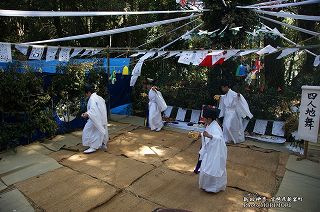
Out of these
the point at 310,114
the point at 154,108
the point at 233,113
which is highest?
the point at 310,114

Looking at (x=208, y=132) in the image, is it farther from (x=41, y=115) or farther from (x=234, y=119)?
(x=41, y=115)

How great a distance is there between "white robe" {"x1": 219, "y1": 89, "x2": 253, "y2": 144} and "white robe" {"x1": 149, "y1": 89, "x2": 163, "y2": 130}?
2.41 m

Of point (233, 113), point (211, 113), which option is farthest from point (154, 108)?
point (211, 113)

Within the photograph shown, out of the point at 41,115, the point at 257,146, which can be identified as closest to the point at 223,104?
the point at 257,146

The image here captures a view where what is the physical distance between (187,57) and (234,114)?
2.26 meters

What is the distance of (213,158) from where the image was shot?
523 centimetres

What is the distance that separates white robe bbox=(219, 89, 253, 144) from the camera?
8477 millimetres

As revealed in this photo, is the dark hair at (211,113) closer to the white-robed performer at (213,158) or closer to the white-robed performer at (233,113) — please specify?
the white-robed performer at (213,158)

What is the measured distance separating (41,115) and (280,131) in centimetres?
735

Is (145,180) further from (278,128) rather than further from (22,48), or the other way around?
(278,128)

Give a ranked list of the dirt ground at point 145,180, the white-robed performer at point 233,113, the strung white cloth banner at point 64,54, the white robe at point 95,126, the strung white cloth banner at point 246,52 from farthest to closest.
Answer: the strung white cloth banner at point 64,54 < the white-robed performer at point 233,113 < the strung white cloth banner at point 246,52 < the white robe at point 95,126 < the dirt ground at point 145,180

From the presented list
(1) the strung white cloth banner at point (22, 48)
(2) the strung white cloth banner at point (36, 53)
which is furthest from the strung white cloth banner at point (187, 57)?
(1) the strung white cloth banner at point (22, 48)

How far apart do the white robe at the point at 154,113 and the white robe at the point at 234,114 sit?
241 centimetres

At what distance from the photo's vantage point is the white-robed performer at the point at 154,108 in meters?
9.85
